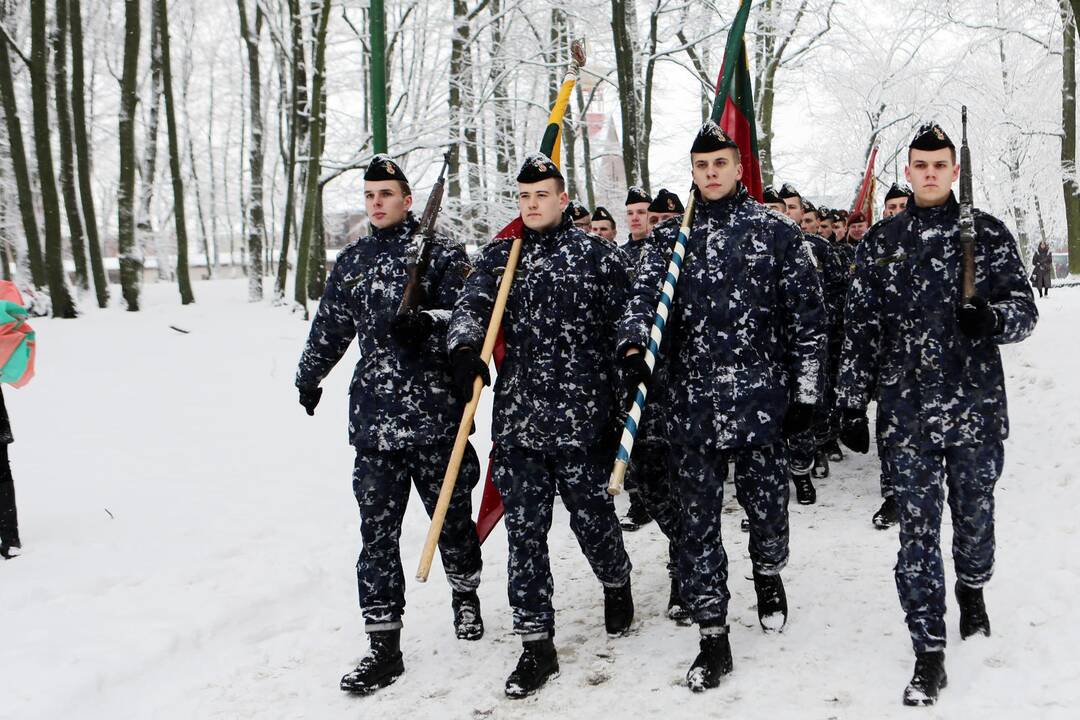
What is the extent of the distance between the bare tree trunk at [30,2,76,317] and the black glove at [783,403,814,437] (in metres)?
13.3

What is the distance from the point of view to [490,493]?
503cm

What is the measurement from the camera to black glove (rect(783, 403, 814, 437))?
3.79 m

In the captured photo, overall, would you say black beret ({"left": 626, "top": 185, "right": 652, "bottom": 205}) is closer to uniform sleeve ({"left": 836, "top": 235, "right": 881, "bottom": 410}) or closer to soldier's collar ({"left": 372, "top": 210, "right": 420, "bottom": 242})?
soldier's collar ({"left": 372, "top": 210, "right": 420, "bottom": 242})


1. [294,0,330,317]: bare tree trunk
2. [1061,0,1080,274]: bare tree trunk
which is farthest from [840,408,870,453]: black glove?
[1061,0,1080,274]: bare tree trunk

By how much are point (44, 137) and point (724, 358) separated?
44.2 feet

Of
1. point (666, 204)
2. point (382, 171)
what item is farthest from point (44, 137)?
point (382, 171)

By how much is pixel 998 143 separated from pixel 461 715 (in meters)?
34.0

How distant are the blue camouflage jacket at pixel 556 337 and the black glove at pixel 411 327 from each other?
12 centimetres

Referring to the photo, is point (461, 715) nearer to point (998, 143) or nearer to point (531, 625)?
point (531, 625)

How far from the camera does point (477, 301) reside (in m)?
4.20

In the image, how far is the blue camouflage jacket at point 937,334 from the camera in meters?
3.65

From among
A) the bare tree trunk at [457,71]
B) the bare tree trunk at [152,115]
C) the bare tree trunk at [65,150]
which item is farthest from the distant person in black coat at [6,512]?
the bare tree trunk at [457,71]

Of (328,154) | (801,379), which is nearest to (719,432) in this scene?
(801,379)

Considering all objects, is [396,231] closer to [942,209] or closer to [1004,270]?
[942,209]
